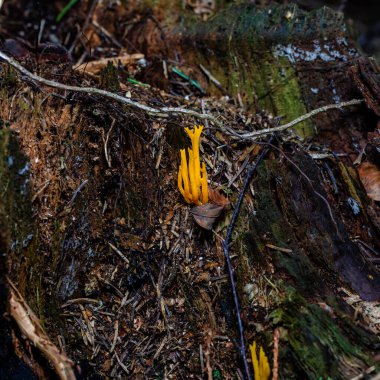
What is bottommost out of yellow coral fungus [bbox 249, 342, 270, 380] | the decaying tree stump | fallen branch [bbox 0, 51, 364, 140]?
yellow coral fungus [bbox 249, 342, 270, 380]

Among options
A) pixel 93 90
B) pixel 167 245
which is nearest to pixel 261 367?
pixel 167 245

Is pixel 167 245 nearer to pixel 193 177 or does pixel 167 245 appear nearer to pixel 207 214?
pixel 207 214

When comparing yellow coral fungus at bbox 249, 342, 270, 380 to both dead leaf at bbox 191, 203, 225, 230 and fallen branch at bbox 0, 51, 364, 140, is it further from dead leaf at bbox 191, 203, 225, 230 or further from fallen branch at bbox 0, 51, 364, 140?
fallen branch at bbox 0, 51, 364, 140

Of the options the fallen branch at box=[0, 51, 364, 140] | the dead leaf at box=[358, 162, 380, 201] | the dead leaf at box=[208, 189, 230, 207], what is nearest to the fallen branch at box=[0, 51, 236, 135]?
the fallen branch at box=[0, 51, 364, 140]

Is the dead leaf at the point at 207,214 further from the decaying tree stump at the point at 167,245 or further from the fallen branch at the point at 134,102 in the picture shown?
the fallen branch at the point at 134,102

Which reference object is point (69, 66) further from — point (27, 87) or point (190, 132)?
point (190, 132)
